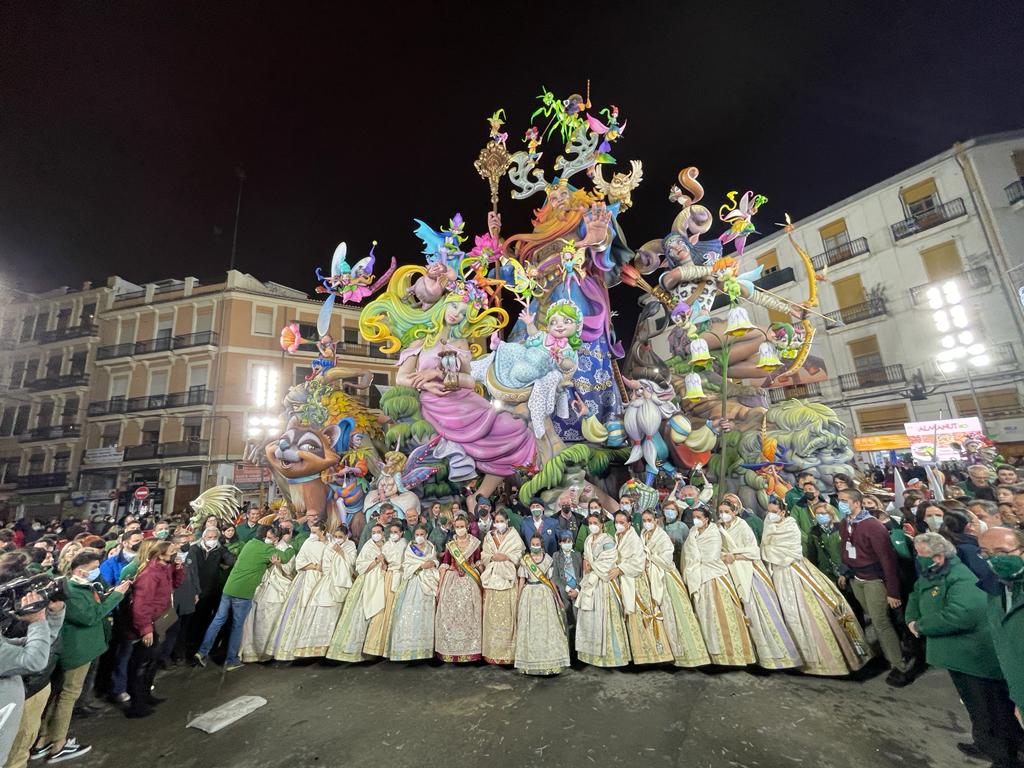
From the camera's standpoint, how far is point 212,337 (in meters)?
26.5

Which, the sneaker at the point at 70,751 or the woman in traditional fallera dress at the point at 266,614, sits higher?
the woman in traditional fallera dress at the point at 266,614

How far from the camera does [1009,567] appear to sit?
2.74 metres

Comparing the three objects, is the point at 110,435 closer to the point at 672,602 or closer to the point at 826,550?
the point at 672,602

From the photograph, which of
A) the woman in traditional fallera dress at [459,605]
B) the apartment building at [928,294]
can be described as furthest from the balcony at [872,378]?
the woman in traditional fallera dress at [459,605]

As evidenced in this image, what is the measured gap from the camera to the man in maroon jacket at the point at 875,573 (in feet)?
15.9

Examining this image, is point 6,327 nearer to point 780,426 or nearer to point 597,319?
point 597,319

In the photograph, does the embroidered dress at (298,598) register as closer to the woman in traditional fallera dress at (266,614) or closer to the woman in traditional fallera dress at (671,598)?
the woman in traditional fallera dress at (266,614)

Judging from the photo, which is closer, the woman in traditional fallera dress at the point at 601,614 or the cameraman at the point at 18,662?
the cameraman at the point at 18,662

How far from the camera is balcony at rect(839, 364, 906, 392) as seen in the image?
65.6ft

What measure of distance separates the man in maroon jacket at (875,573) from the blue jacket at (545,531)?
3825 millimetres

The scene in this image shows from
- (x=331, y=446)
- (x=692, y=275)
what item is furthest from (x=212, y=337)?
(x=692, y=275)

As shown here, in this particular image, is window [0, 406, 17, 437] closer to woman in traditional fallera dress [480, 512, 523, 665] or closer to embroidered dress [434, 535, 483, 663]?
embroidered dress [434, 535, 483, 663]

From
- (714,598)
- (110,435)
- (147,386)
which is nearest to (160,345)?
(147,386)

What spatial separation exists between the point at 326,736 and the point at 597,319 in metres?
9.26
